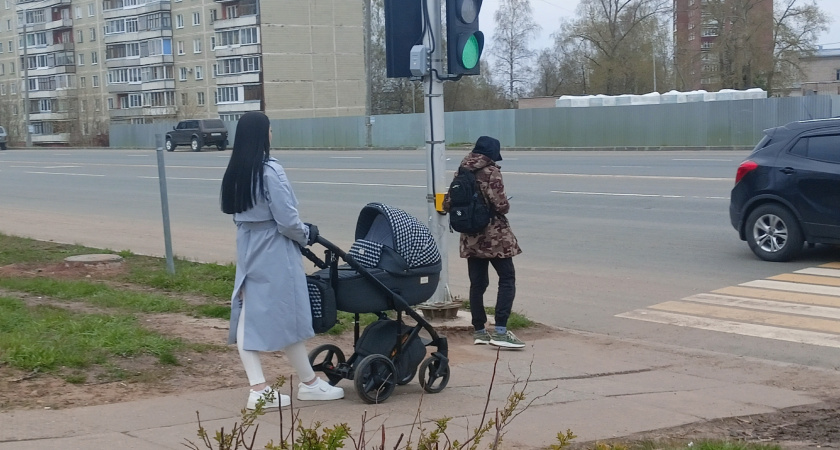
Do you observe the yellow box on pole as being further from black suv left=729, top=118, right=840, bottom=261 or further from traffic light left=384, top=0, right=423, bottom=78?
black suv left=729, top=118, right=840, bottom=261

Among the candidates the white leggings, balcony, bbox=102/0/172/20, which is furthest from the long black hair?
balcony, bbox=102/0/172/20

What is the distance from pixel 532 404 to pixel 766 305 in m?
4.54

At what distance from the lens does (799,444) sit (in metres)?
5.26

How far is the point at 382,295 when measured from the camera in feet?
19.8

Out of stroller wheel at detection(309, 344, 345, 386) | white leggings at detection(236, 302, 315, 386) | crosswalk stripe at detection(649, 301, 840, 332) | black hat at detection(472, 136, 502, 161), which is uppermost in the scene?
black hat at detection(472, 136, 502, 161)

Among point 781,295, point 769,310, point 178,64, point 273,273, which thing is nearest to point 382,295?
point 273,273

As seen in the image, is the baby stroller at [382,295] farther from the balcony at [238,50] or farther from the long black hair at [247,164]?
the balcony at [238,50]

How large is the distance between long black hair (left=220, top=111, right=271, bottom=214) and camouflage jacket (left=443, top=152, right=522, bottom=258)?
242 cm

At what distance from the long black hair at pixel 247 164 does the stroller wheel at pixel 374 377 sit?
1148 mm

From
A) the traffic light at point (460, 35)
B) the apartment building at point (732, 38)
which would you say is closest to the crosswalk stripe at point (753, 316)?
the traffic light at point (460, 35)

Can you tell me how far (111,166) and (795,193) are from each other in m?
29.8

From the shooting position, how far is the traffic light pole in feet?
27.4

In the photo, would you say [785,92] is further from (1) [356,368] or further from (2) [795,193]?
(1) [356,368]

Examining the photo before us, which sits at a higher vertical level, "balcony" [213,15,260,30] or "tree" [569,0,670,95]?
"balcony" [213,15,260,30]
